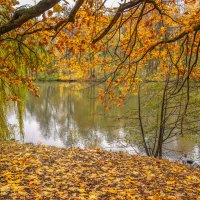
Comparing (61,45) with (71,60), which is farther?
(71,60)

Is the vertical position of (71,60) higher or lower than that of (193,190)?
higher

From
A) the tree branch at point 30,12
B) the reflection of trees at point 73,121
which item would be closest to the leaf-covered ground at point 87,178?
the tree branch at point 30,12

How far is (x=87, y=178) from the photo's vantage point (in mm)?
5438

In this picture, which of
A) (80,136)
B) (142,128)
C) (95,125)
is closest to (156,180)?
(142,128)

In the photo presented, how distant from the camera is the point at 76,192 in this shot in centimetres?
461

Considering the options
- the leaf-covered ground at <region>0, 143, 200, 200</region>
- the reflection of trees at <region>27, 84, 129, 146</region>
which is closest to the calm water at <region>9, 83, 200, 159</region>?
the reflection of trees at <region>27, 84, 129, 146</region>

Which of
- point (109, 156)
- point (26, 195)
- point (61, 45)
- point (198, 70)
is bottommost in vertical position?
point (109, 156)

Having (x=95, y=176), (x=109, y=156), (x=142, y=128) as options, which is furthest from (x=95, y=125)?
(x=95, y=176)

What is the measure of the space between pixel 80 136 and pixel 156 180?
10.6m

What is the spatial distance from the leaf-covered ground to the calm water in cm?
400

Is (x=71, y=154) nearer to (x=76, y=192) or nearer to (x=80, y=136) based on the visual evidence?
(x=76, y=192)

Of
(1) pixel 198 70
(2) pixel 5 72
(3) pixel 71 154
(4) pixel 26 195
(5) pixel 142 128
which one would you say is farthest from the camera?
(5) pixel 142 128

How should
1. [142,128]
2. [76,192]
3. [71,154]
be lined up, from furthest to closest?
[142,128] → [71,154] → [76,192]

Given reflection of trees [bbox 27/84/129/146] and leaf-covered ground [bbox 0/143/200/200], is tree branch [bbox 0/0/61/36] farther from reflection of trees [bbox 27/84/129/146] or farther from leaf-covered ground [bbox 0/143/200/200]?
reflection of trees [bbox 27/84/129/146]
